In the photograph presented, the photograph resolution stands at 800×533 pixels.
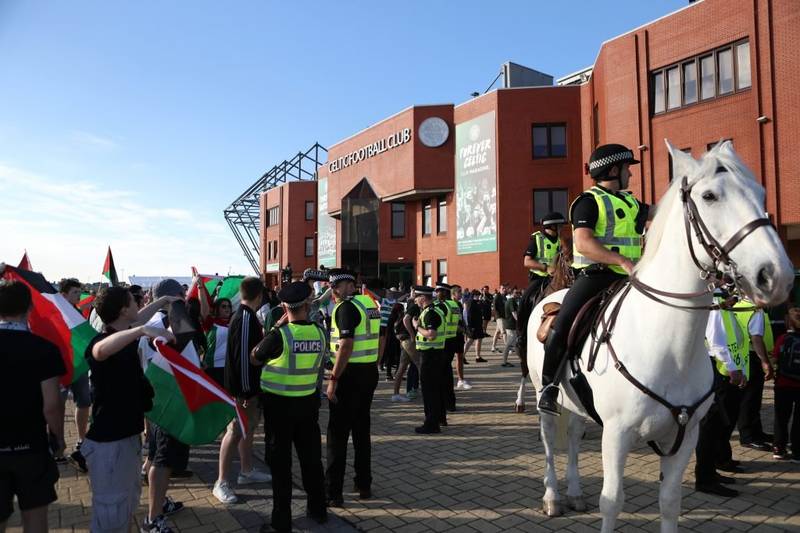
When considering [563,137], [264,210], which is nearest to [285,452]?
[563,137]

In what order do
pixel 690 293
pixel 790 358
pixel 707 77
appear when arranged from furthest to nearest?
pixel 707 77 < pixel 790 358 < pixel 690 293

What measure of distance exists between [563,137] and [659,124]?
6.06 m

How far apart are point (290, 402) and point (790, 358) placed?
5967mm

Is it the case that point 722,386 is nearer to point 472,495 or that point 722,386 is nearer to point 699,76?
point 472,495

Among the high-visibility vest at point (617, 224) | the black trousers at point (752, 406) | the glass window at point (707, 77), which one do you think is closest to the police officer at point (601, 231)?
the high-visibility vest at point (617, 224)

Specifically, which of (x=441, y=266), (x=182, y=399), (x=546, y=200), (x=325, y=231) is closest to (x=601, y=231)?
(x=182, y=399)

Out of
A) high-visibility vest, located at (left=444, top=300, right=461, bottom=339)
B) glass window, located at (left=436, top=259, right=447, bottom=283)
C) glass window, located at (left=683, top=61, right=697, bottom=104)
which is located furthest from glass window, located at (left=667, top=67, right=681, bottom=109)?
high-visibility vest, located at (left=444, top=300, right=461, bottom=339)

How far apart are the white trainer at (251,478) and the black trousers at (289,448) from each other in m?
1.27

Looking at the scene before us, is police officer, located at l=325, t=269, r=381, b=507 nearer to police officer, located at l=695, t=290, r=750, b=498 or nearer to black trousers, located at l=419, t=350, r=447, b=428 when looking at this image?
black trousers, located at l=419, t=350, r=447, b=428

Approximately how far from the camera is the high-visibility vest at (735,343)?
17.6 ft

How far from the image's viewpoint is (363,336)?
524cm

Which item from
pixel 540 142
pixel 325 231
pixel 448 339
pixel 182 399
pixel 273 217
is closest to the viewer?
pixel 182 399

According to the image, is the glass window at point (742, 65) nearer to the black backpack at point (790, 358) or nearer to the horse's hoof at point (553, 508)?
the black backpack at point (790, 358)

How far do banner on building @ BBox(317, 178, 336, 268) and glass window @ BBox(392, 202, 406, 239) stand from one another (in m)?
8.75
